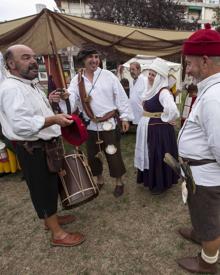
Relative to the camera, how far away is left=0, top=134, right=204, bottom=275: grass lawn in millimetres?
2176

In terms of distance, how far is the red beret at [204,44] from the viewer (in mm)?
1417

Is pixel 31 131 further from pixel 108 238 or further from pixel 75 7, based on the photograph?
pixel 75 7

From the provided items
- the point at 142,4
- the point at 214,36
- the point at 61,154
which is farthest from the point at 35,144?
the point at 142,4

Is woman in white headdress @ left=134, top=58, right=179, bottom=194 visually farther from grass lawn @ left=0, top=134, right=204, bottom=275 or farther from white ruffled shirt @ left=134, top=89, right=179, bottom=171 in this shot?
grass lawn @ left=0, top=134, right=204, bottom=275

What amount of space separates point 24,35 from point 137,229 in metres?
2.92

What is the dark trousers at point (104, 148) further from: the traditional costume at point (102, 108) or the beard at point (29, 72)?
the beard at point (29, 72)

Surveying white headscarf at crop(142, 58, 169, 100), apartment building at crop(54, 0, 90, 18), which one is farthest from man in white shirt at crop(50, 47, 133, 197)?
apartment building at crop(54, 0, 90, 18)

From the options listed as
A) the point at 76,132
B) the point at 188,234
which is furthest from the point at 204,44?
the point at 188,234

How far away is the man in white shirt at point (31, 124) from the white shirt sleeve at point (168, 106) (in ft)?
4.05

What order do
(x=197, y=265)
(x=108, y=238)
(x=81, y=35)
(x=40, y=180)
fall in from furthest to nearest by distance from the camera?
(x=81, y=35) < (x=108, y=238) < (x=40, y=180) < (x=197, y=265)

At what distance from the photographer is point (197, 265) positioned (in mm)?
2006

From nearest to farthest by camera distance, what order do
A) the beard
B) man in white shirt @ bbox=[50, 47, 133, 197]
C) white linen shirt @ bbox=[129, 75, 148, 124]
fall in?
1. the beard
2. man in white shirt @ bbox=[50, 47, 133, 197]
3. white linen shirt @ bbox=[129, 75, 148, 124]

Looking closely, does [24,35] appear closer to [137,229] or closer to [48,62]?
[48,62]

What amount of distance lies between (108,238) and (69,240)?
37 centimetres
